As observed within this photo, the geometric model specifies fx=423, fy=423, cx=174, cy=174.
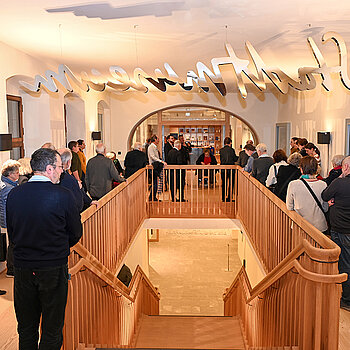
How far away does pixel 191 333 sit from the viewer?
659cm

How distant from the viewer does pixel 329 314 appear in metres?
2.88

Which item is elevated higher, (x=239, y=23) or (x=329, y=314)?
(x=239, y=23)

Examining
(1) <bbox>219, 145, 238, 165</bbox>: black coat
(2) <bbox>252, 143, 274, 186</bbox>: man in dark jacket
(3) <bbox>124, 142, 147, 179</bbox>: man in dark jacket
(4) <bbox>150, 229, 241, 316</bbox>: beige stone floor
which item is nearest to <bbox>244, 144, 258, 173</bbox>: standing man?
(2) <bbox>252, 143, 274, 186</bbox>: man in dark jacket

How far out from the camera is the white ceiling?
5.41 metres

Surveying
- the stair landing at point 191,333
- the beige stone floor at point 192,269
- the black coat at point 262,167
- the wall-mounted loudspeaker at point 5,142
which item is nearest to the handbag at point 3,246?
the wall-mounted loudspeaker at point 5,142

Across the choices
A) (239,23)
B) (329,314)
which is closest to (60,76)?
(239,23)

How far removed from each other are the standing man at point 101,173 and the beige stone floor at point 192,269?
17.1 feet

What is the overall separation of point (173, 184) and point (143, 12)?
5648mm

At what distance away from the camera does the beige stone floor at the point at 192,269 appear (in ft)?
38.2

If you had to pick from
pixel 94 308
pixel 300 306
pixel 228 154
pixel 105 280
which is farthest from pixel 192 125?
pixel 300 306

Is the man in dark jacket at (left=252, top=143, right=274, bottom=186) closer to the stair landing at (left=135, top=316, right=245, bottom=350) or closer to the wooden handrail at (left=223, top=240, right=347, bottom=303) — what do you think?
the stair landing at (left=135, top=316, right=245, bottom=350)

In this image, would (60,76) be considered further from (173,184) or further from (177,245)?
(177,245)

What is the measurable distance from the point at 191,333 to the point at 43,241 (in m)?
4.33

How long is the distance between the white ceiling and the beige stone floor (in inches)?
257
